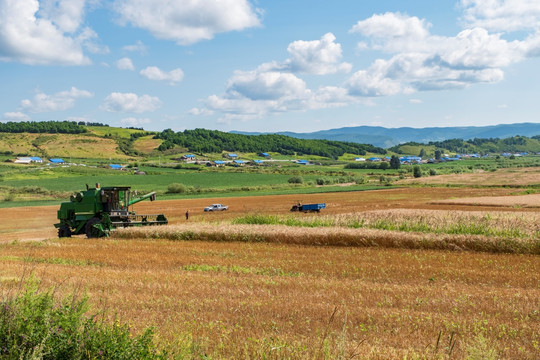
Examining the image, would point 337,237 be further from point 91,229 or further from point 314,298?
point 91,229

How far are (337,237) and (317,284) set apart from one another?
1133cm

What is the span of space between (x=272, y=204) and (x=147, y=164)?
361 feet

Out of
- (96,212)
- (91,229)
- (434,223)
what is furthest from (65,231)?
(434,223)

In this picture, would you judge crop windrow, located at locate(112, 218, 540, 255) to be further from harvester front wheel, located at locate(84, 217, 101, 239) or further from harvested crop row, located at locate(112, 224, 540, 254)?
harvester front wheel, located at locate(84, 217, 101, 239)

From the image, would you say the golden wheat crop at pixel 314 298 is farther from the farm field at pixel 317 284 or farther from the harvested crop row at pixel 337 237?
the harvested crop row at pixel 337 237

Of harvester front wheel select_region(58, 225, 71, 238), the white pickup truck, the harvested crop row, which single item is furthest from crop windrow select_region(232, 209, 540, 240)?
the white pickup truck

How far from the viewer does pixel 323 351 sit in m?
7.75

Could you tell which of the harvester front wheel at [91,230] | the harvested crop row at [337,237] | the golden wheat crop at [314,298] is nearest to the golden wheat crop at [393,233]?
the harvested crop row at [337,237]

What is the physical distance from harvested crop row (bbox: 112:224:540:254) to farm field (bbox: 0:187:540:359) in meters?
0.06

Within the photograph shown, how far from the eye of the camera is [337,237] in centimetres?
2578

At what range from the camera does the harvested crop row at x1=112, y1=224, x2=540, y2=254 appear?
22.8m

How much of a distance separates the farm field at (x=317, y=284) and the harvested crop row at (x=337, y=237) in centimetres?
6

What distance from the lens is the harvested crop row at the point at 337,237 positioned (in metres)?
22.8

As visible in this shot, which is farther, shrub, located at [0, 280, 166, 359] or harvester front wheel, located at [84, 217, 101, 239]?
harvester front wheel, located at [84, 217, 101, 239]
